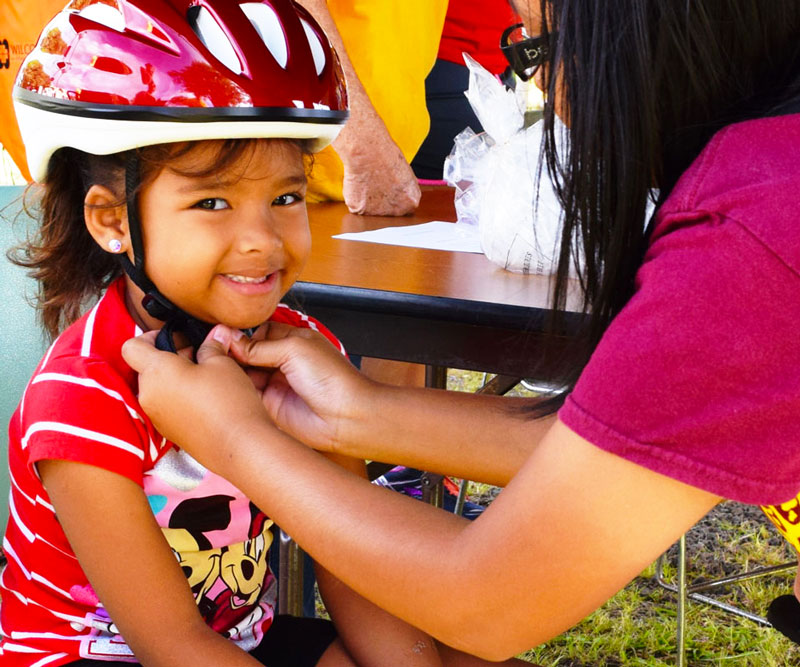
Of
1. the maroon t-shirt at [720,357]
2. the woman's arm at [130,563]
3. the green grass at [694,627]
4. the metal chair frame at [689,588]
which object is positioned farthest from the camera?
the green grass at [694,627]

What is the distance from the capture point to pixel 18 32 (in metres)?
2.21

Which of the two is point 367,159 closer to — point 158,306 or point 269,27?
point 269,27

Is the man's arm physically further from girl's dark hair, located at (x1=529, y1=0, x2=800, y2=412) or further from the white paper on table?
girl's dark hair, located at (x1=529, y1=0, x2=800, y2=412)

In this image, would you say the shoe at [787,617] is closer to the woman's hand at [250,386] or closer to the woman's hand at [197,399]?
the woman's hand at [250,386]

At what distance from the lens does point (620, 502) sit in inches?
30.3

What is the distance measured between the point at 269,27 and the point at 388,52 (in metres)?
1.13

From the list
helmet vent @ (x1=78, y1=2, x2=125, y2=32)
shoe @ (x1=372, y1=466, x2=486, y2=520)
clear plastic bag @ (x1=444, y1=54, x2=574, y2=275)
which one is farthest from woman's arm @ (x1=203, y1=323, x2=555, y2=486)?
shoe @ (x1=372, y1=466, x2=486, y2=520)

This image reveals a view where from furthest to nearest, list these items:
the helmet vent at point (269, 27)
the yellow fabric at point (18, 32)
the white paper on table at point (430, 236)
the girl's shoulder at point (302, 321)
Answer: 1. the yellow fabric at point (18, 32)
2. the white paper on table at point (430, 236)
3. the girl's shoulder at point (302, 321)
4. the helmet vent at point (269, 27)

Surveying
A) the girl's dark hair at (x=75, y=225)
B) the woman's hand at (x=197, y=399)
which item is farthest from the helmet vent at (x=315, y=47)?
the woman's hand at (x=197, y=399)

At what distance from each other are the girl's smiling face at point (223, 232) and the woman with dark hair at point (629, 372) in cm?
25

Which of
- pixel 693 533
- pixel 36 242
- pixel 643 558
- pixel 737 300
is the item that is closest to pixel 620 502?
pixel 643 558

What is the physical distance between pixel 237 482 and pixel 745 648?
6.80ft

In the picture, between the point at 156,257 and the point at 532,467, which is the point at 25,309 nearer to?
the point at 156,257

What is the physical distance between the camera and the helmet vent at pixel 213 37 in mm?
1291
